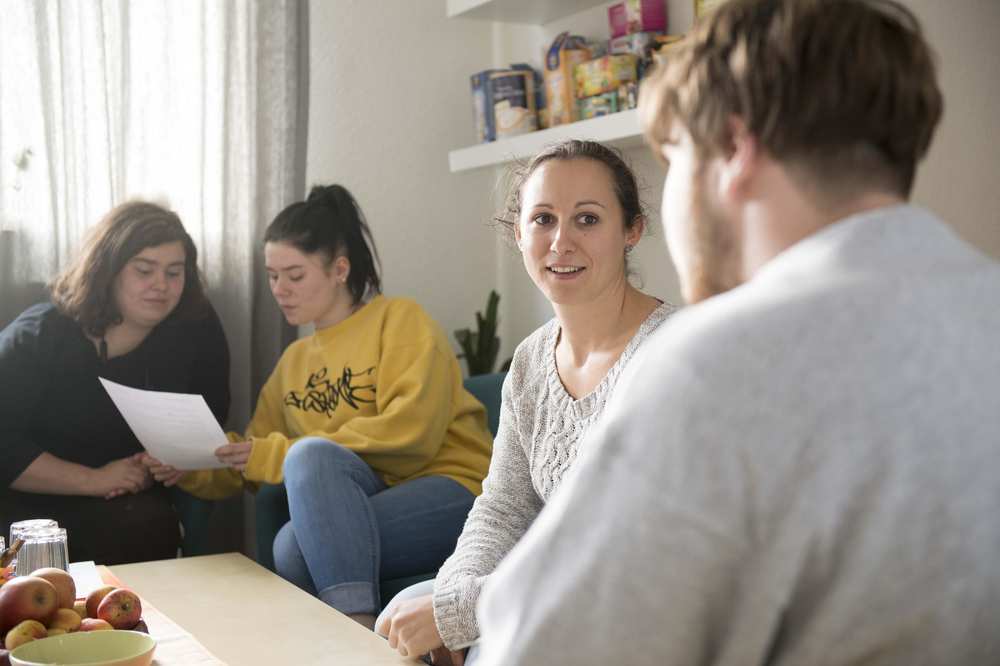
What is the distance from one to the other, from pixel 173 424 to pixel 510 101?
1308 mm

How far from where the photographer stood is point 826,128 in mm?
669

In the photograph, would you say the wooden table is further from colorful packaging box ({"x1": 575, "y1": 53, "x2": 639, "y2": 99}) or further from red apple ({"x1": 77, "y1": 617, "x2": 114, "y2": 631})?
colorful packaging box ({"x1": 575, "y1": 53, "x2": 639, "y2": 99})

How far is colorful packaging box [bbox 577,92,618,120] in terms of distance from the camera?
2652 mm

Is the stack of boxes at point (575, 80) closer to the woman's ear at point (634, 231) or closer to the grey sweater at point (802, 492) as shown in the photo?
the woman's ear at point (634, 231)

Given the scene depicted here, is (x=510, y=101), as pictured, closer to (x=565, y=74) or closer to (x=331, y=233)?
(x=565, y=74)

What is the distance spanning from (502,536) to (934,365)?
112 cm

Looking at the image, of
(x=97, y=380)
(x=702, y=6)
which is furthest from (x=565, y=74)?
(x=97, y=380)

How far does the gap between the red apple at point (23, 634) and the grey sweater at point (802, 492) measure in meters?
0.86

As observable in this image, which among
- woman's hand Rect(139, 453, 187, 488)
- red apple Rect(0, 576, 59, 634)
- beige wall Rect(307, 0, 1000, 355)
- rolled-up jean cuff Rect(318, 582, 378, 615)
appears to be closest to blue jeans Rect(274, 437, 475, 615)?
rolled-up jean cuff Rect(318, 582, 378, 615)

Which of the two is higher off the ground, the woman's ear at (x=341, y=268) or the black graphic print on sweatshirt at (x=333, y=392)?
the woman's ear at (x=341, y=268)

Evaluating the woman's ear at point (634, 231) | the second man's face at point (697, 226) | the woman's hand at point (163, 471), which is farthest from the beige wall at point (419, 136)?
the second man's face at point (697, 226)

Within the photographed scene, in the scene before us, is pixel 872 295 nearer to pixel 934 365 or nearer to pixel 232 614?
pixel 934 365

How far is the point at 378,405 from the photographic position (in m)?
2.49

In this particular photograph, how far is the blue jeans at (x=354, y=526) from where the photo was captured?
2.08 metres
